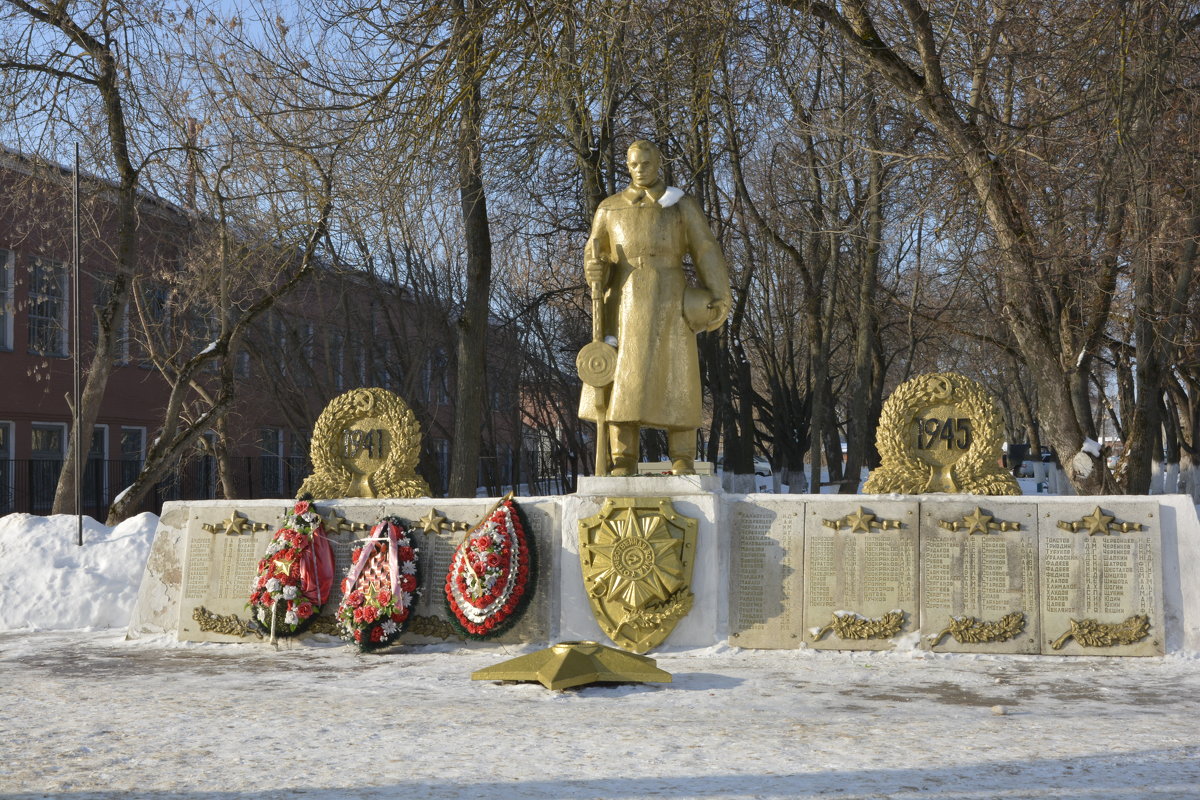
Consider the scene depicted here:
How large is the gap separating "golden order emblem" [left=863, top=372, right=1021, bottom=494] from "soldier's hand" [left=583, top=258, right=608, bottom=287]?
8.01 ft

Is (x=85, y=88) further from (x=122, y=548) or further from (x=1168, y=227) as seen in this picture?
(x=1168, y=227)

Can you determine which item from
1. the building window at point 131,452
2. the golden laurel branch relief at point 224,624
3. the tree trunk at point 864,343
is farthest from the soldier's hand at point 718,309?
the building window at point 131,452

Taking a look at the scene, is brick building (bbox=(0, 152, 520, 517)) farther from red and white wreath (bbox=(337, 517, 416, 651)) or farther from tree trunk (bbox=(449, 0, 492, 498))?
red and white wreath (bbox=(337, 517, 416, 651))

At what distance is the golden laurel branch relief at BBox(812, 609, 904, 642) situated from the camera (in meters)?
9.54

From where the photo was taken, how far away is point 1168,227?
1498 cm

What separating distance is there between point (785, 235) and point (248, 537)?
16.5 meters

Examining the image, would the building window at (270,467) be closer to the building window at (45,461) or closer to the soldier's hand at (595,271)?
the building window at (45,461)

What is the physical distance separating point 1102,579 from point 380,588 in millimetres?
5307

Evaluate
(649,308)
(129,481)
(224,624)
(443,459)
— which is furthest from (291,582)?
(443,459)

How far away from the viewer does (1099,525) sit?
946 cm

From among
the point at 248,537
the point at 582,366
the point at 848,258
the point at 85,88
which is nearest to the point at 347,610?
the point at 248,537

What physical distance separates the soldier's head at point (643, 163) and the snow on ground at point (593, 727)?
11.9 ft

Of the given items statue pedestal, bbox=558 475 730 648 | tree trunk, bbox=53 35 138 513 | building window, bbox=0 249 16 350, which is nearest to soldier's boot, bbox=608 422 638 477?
statue pedestal, bbox=558 475 730 648

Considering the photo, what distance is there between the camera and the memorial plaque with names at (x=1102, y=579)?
367 inches
